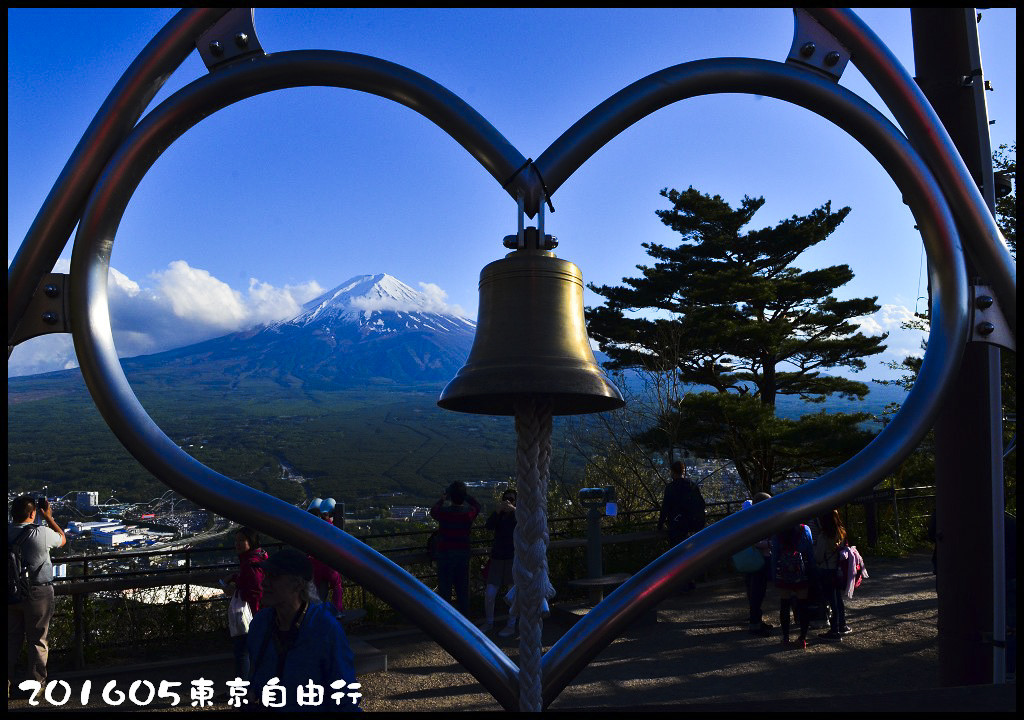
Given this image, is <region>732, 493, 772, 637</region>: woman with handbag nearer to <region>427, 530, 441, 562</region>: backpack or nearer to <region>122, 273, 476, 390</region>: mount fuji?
<region>427, 530, 441, 562</region>: backpack

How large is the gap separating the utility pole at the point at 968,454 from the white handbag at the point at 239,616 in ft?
16.3

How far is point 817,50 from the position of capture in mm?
2896

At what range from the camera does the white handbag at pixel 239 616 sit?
6844 mm

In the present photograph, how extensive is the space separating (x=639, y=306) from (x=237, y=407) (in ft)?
386

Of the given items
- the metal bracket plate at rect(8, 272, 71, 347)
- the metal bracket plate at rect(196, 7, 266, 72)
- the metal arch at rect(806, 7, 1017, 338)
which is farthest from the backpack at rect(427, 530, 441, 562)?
the metal arch at rect(806, 7, 1017, 338)

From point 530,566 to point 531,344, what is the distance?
2.20 ft

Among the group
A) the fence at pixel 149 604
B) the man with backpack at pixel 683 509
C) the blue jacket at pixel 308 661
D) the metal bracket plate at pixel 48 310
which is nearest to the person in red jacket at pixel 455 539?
the fence at pixel 149 604

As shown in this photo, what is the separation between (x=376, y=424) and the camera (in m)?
112

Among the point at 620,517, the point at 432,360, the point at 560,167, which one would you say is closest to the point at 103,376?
the point at 560,167

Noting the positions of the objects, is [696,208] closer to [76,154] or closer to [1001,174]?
[1001,174]

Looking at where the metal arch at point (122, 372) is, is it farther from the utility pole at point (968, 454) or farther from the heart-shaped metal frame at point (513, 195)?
the utility pole at point (968, 454)

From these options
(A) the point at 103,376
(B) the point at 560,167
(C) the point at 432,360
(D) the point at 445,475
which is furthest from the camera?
(C) the point at 432,360

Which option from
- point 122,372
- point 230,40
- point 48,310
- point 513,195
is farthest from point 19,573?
point 513,195

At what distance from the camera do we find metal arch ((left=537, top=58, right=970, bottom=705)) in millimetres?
2467
